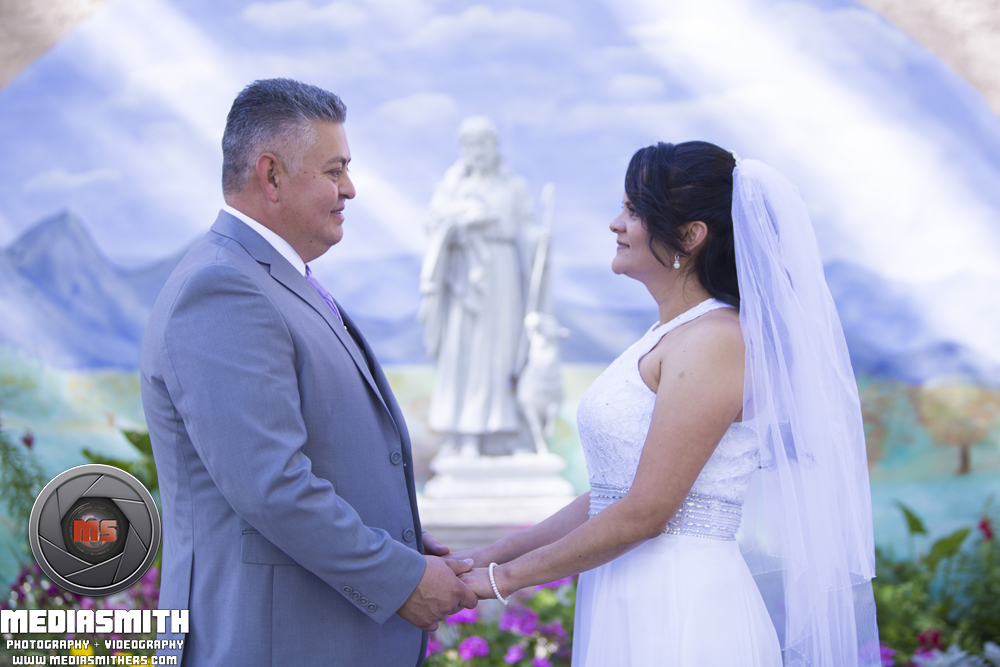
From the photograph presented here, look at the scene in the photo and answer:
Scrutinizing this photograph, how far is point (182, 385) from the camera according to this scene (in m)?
1.42

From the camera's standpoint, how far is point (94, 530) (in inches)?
71.0

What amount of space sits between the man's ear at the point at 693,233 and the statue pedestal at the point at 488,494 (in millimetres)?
3042

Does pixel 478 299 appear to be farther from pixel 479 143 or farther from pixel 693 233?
pixel 693 233

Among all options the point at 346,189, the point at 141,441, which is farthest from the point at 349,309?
the point at 346,189

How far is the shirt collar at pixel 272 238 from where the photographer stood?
164 centimetres

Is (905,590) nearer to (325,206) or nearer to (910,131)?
(325,206)

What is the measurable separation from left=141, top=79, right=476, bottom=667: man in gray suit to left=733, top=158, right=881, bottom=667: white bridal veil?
72cm

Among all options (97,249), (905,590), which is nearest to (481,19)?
(97,249)

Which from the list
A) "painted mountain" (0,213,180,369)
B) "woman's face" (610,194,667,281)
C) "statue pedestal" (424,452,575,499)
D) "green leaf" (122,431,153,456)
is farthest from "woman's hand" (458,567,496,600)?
"painted mountain" (0,213,180,369)

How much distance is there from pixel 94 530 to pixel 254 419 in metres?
0.70

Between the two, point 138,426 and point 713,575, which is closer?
point 713,575

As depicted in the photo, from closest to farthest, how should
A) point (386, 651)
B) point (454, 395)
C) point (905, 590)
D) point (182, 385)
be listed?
point (182, 385) < point (386, 651) < point (905, 590) < point (454, 395)

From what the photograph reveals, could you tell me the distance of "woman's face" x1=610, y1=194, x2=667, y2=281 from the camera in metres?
1.78

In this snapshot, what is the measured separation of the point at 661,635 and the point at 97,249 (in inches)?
265
